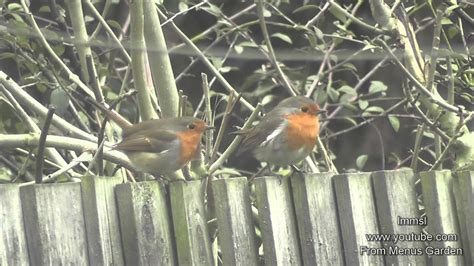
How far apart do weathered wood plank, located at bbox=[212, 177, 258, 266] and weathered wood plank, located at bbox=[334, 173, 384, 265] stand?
0.37 meters

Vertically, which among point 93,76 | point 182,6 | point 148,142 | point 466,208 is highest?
point 182,6

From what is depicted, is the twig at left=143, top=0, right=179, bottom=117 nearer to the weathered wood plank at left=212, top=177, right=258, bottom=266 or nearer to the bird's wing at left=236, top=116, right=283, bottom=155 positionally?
the bird's wing at left=236, top=116, right=283, bottom=155

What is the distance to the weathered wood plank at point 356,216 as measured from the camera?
3.42m

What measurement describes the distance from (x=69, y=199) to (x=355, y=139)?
552 cm

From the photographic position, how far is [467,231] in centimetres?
351

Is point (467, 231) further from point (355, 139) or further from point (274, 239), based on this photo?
point (355, 139)

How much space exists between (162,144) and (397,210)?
1.29 metres

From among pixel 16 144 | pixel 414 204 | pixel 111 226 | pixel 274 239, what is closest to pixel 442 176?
pixel 414 204

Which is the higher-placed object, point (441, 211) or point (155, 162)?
point (155, 162)

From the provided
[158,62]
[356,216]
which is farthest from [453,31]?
[356,216]

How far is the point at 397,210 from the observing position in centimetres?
346

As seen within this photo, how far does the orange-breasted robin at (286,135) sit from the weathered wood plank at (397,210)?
0.91m

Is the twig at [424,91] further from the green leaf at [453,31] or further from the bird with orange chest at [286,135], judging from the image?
the green leaf at [453,31]

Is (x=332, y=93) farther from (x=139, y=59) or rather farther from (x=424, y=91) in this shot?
(x=139, y=59)
